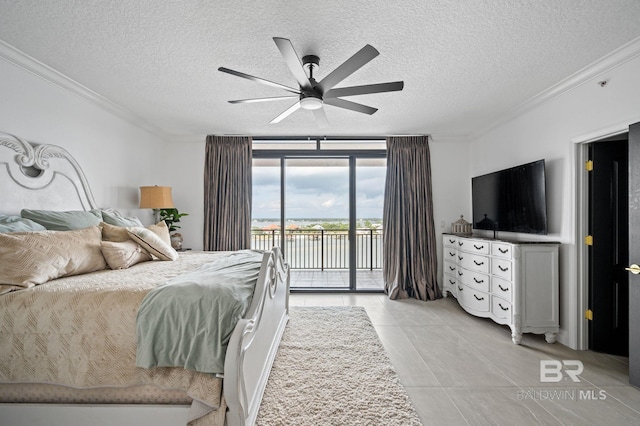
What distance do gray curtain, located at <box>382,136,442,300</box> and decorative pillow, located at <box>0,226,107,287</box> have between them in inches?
144

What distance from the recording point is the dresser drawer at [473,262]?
11.1 ft

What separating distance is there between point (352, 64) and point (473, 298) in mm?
3117

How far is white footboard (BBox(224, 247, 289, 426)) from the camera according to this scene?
4.56 ft

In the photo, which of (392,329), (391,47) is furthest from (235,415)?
(391,47)

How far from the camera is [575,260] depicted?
280cm

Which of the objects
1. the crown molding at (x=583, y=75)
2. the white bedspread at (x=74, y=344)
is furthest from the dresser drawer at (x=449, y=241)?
the white bedspread at (x=74, y=344)

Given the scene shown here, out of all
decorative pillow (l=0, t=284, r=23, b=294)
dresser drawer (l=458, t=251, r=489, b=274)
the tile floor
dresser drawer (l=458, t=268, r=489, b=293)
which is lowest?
the tile floor

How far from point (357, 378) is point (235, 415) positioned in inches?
43.1

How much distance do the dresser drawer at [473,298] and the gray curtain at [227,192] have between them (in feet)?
10.3

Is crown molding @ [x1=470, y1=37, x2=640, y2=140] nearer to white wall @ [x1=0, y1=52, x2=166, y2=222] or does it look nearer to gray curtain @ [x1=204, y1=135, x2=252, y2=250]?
gray curtain @ [x1=204, y1=135, x2=252, y2=250]

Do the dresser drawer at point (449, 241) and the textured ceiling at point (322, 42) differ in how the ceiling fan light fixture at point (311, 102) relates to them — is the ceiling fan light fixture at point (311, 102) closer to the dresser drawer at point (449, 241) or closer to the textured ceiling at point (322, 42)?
the textured ceiling at point (322, 42)

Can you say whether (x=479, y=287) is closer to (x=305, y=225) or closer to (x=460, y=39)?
(x=460, y=39)

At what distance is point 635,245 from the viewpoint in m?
2.18

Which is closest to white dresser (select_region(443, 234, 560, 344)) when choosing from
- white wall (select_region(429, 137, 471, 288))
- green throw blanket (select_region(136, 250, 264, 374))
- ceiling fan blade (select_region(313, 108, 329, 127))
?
white wall (select_region(429, 137, 471, 288))
